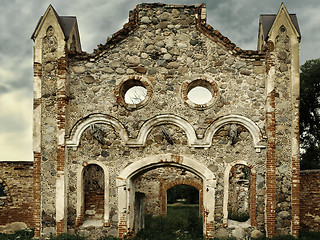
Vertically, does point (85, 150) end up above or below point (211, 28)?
below

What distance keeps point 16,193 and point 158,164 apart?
492 cm

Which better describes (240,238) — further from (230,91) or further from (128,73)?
(128,73)

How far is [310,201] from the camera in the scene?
10156 millimetres

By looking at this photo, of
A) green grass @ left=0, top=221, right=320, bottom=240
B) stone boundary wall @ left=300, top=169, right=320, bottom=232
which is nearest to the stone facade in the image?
green grass @ left=0, top=221, right=320, bottom=240

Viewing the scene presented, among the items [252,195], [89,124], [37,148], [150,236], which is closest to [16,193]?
[37,148]

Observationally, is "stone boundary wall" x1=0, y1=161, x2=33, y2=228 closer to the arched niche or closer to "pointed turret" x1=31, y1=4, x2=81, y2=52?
the arched niche

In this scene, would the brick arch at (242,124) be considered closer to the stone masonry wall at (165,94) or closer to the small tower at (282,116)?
the stone masonry wall at (165,94)

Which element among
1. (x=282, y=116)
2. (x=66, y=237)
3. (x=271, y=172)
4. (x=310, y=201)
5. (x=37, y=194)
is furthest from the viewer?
(x=310, y=201)

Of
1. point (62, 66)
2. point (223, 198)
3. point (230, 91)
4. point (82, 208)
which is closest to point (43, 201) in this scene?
point (82, 208)

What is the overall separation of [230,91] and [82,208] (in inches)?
196

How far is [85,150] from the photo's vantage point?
900cm

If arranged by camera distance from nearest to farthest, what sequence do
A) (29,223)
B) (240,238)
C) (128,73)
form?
1. (240,238)
2. (128,73)
3. (29,223)

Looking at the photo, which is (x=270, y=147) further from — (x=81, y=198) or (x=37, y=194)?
(x=37, y=194)

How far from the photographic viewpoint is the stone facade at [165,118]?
875 centimetres
